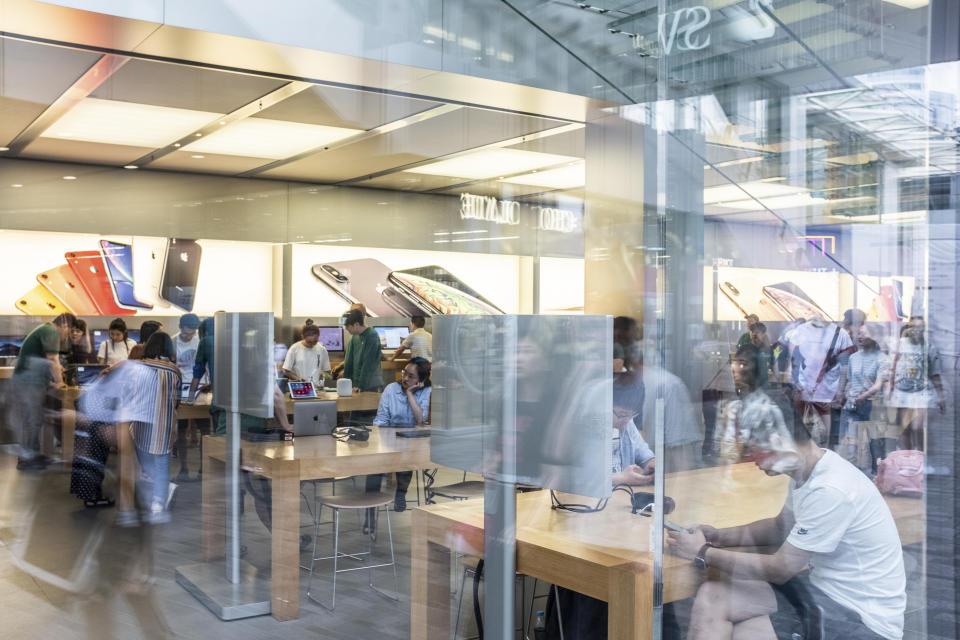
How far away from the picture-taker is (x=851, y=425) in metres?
3.27

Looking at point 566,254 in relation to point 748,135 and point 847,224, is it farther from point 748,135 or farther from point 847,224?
point 847,224

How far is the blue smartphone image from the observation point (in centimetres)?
632

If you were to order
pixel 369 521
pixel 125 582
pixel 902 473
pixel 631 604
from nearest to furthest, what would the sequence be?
pixel 631 604, pixel 902 473, pixel 125 582, pixel 369 521

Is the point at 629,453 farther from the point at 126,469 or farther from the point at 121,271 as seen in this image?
the point at 121,271

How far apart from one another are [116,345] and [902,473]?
18.2 ft

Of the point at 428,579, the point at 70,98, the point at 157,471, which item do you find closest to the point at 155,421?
the point at 157,471

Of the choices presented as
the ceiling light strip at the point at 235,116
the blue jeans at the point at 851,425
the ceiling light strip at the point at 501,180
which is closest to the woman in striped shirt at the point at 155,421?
the ceiling light strip at the point at 235,116

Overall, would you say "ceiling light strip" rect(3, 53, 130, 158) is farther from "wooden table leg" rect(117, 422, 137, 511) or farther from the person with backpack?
the person with backpack

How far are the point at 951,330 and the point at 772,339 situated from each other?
6.04 feet

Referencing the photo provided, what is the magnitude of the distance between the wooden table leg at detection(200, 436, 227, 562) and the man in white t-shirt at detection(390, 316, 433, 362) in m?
1.69

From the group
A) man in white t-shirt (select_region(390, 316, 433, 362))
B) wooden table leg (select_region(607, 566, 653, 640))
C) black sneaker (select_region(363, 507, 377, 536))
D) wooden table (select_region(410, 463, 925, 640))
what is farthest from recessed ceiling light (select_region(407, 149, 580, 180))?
wooden table leg (select_region(607, 566, 653, 640))

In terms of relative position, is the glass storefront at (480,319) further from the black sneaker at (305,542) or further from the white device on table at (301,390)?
the white device on table at (301,390)

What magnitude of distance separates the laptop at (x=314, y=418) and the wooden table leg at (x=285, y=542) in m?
0.27

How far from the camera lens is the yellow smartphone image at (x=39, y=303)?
19.6 feet
